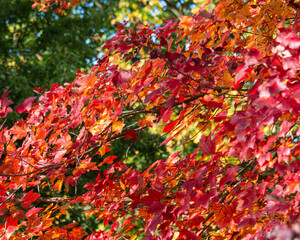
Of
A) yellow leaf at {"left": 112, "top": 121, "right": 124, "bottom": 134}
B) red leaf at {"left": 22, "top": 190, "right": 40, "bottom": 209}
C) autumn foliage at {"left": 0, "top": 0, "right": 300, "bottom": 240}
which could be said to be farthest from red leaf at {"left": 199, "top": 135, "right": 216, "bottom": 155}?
red leaf at {"left": 22, "top": 190, "right": 40, "bottom": 209}

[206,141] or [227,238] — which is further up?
[206,141]

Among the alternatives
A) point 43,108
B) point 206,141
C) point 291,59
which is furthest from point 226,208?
point 43,108

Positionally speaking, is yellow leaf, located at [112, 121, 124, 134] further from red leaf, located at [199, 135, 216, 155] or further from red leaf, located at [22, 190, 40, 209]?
red leaf, located at [22, 190, 40, 209]

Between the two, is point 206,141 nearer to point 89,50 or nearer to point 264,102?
point 264,102

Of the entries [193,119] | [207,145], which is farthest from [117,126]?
[193,119]

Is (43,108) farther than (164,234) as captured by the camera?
Yes

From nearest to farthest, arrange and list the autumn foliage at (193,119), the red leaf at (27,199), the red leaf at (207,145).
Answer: the autumn foliage at (193,119) → the red leaf at (207,145) → the red leaf at (27,199)

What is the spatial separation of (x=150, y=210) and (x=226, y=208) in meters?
0.40

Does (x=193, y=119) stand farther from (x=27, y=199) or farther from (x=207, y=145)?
(x=27, y=199)

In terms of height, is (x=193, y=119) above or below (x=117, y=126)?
below

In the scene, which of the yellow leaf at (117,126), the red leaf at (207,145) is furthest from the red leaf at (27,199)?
the red leaf at (207,145)

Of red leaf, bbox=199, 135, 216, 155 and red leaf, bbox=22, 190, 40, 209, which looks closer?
red leaf, bbox=199, 135, 216, 155

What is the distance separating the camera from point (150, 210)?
4.00 ft

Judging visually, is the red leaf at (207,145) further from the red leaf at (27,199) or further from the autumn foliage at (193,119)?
the red leaf at (27,199)
